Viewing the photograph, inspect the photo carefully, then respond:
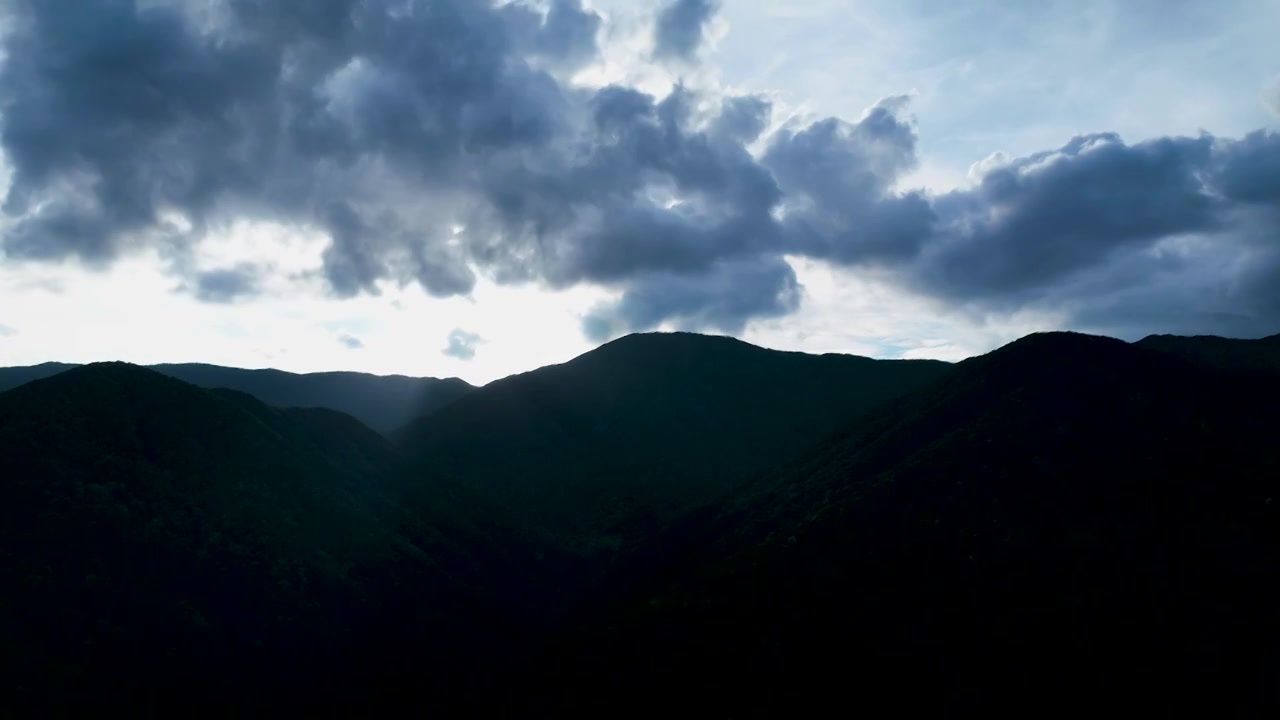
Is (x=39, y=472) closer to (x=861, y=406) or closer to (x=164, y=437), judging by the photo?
(x=164, y=437)

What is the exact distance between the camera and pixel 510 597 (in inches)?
2869

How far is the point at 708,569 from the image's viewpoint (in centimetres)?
5469

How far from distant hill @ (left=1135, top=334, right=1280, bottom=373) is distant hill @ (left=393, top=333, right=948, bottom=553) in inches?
2040

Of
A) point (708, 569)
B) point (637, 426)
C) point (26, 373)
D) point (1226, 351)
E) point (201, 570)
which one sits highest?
point (26, 373)

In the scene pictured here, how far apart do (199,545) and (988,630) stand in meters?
55.7

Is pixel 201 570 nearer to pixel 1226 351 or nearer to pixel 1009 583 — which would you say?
pixel 1009 583

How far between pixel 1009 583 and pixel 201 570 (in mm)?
55567

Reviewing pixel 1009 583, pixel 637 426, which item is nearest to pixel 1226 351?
pixel 1009 583

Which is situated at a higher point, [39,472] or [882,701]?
[39,472]

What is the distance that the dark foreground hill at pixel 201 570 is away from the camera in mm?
43281

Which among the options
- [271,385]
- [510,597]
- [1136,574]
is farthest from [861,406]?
[271,385]

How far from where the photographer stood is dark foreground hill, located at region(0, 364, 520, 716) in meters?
43.3

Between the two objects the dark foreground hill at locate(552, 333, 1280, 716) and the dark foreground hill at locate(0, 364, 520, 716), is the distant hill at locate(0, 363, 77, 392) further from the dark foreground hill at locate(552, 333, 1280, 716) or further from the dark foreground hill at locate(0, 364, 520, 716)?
the dark foreground hill at locate(552, 333, 1280, 716)

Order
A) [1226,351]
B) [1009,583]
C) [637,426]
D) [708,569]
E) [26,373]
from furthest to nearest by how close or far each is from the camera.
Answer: [26,373] → [637,426] → [1226,351] → [708,569] → [1009,583]
